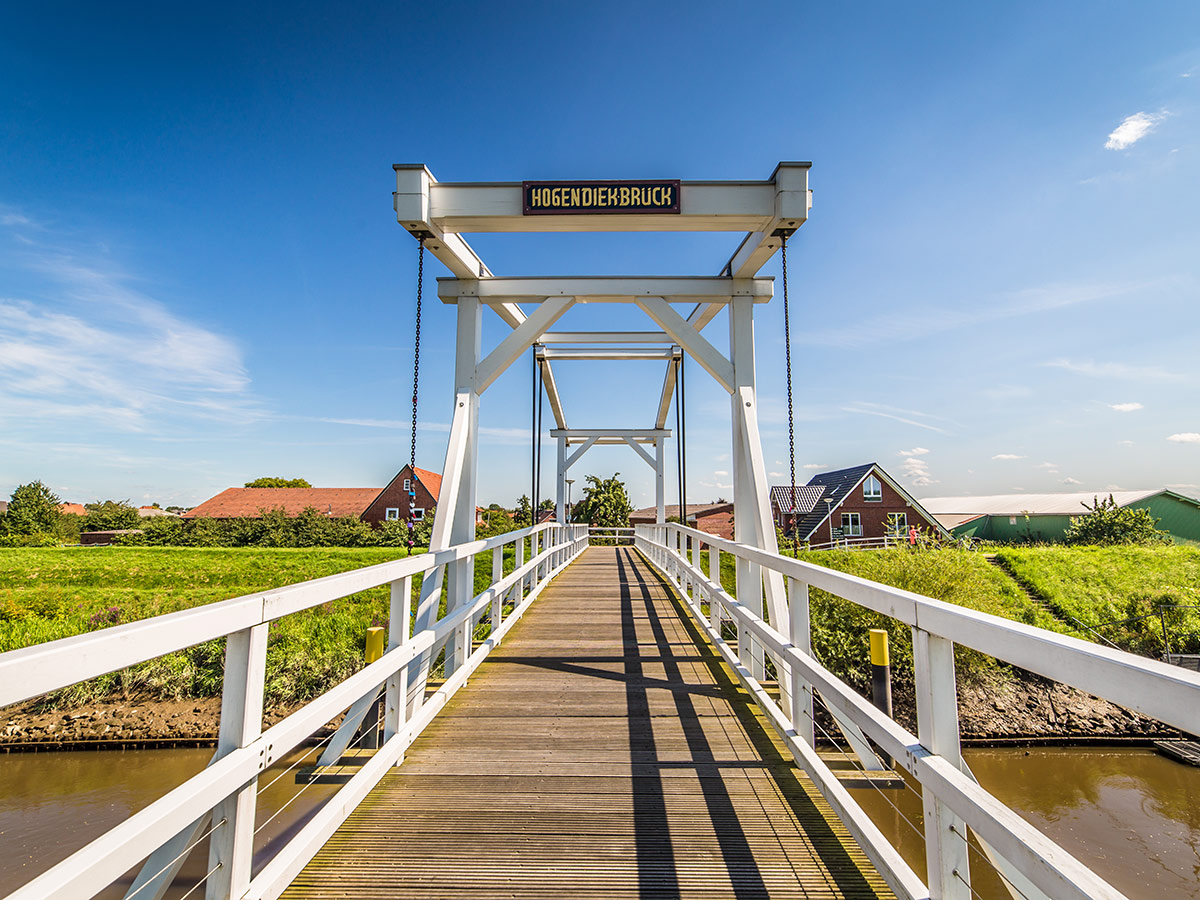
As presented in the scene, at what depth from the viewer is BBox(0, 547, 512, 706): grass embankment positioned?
991cm

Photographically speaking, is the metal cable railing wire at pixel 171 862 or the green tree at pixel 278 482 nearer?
the metal cable railing wire at pixel 171 862

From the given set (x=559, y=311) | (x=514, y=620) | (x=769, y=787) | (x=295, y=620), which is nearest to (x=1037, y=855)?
(x=769, y=787)

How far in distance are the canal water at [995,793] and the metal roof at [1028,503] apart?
24.2 meters

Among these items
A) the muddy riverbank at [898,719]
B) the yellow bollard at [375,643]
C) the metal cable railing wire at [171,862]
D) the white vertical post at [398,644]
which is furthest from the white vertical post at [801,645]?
the muddy riverbank at [898,719]

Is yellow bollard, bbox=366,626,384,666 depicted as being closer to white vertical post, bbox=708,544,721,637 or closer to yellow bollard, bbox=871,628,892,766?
yellow bollard, bbox=871,628,892,766

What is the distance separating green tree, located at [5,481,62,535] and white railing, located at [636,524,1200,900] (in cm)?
4833

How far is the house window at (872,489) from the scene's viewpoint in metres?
30.6

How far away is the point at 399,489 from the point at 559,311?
3303 centimetres

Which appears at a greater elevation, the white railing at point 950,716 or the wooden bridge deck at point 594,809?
the white railing at point 950,716

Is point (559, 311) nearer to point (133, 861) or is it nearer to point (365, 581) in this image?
point (365, 581)

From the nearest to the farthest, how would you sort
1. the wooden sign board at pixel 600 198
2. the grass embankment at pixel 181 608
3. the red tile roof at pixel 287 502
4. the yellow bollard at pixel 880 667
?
the yellow bollard at pixel 880 667
the wooden sign board at pixel 600 198
the grass embankment at pixel 181 608
the red tile roof at pixel 287 502

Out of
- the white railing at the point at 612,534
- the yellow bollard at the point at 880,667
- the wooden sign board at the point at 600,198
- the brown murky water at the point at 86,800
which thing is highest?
the wooden sign board at the point at 600,198

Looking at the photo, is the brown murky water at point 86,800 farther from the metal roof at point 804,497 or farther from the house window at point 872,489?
the house window at point 872,489

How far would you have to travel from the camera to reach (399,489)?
36344 mm
